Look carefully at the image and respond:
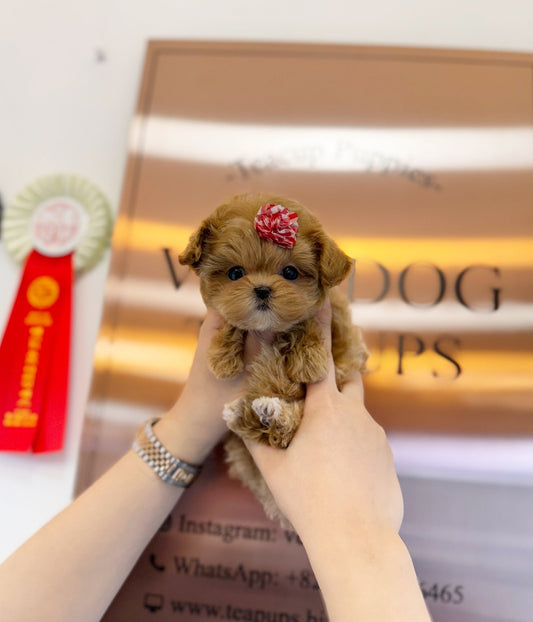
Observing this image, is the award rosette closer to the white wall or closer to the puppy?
the white wall

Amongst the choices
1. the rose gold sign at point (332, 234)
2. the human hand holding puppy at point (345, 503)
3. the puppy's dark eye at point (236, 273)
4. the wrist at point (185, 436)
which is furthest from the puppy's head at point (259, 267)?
the rose gold sign at point (332, 234)

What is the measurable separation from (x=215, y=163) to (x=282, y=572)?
105cm

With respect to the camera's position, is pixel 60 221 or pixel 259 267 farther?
pixel 60 221

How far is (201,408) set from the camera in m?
0.91

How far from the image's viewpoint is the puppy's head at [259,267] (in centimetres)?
70

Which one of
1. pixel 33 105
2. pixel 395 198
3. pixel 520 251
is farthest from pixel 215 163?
pixel 520 251

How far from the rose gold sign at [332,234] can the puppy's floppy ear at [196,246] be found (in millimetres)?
421

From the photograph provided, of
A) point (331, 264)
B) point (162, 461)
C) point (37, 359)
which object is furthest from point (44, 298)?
point (331, 264)

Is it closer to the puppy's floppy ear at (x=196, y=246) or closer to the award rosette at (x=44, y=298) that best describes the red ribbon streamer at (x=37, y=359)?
the award rosette at (x=44, y=298)

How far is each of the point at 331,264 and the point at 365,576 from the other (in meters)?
0.47

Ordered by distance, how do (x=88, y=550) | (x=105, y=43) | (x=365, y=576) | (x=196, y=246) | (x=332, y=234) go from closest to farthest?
(x=365, y=576) → (x=196, y=246) → (x=88, y=550) → (x=332, y=234) → (x=105, y=43)

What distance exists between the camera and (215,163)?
48.4 inches

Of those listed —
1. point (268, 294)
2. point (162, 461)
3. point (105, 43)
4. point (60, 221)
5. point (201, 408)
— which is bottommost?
point (162, 461)

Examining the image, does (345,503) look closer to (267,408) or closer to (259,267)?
(267,408)
